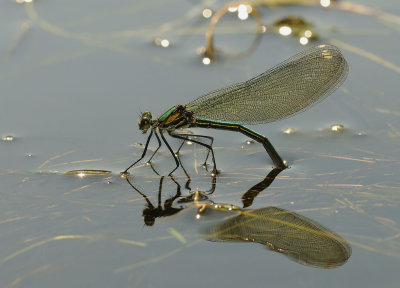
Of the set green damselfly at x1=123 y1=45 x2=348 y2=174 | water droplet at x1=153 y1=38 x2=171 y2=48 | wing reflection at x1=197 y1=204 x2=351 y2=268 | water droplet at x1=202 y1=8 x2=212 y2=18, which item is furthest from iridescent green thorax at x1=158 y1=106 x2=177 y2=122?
water droplet at x1=202 y1=8 x2=212 y2=18

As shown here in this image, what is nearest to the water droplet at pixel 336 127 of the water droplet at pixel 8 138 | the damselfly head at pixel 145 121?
the damselfly head at pixel 145 121

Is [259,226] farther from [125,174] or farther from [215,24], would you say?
[215,24]

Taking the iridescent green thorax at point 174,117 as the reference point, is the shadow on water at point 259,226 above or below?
below

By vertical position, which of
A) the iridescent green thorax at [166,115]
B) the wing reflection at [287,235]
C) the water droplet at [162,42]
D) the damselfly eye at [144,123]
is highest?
the water droplet at [162,42]

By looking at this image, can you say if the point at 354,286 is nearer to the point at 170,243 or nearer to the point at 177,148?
the point at 170,243

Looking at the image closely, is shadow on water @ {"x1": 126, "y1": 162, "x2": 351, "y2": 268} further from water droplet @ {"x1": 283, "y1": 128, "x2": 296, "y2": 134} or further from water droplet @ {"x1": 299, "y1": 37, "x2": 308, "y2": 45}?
water droplet @ {"x1": 299, "y1": 37, "x2": 308, "y2": 45}

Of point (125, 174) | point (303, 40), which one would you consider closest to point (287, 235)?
point (125, 174)

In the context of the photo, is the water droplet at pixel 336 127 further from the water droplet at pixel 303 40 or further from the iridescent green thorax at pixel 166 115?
the water droplet at pixel 303 40

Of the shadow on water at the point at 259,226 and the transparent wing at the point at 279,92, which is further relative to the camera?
the transparent wing at the point at 279,92
